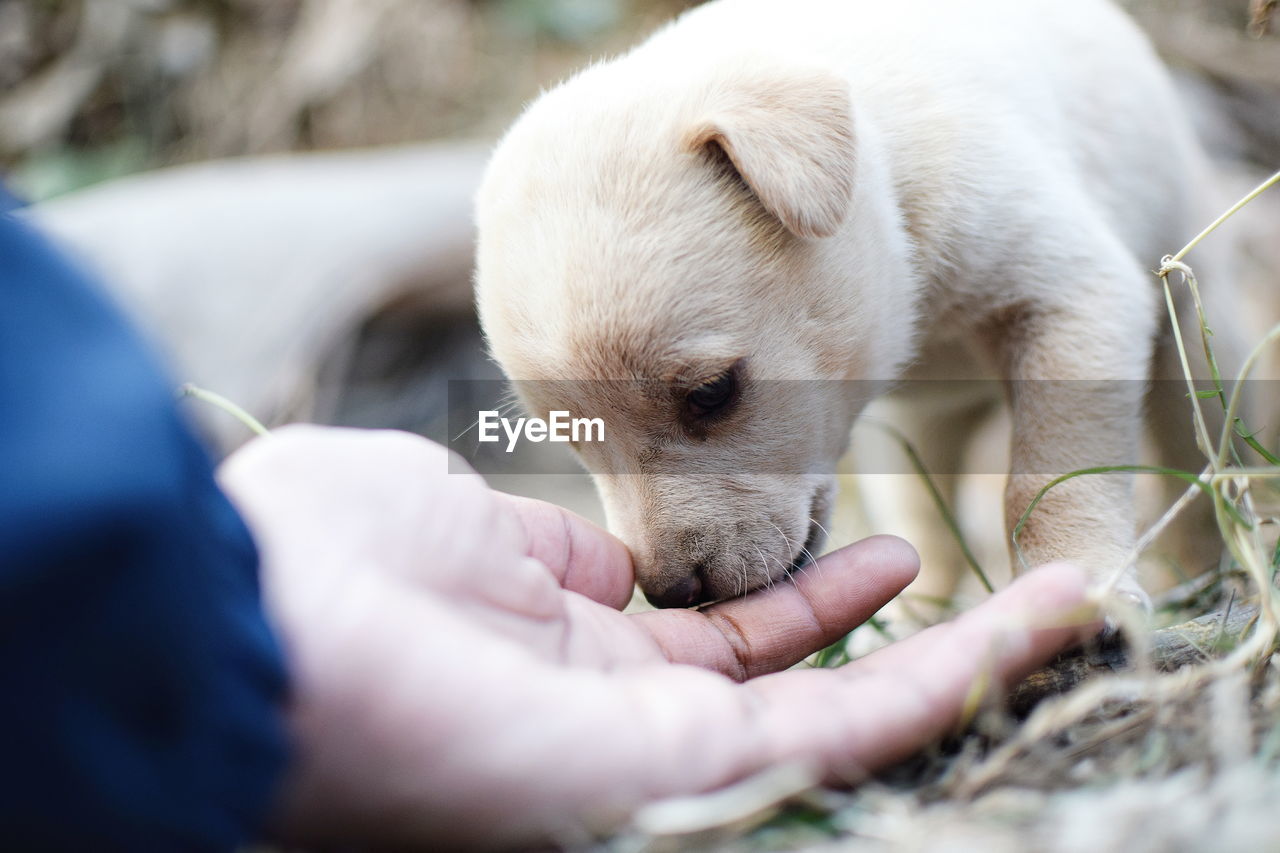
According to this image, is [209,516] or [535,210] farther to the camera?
[535,210]

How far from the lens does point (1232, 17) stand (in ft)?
19.7

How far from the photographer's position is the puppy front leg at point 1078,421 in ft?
8.23

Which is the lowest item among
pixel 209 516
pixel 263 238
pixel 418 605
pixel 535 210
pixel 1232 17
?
pixel 418 605

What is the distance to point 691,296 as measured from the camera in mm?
2236

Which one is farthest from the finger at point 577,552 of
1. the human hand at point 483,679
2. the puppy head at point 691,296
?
the human hand at point 483,679

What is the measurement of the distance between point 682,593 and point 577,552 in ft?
0.76

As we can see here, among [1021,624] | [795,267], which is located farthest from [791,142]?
[1021,624]

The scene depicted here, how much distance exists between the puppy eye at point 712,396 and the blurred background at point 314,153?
237cm

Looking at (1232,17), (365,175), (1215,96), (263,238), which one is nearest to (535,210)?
(263,238)

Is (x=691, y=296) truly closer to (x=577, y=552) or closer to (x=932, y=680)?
(x=577, y=552)

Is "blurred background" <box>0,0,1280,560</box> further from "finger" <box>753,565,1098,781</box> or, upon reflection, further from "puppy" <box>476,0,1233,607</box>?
"finger" <box>753,565,1098,781</box>

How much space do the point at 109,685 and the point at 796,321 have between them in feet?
5.10

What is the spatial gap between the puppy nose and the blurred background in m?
2.37

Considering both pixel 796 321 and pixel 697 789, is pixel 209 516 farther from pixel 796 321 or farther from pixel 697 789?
pixel 796 321
